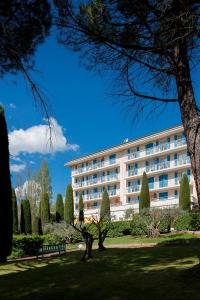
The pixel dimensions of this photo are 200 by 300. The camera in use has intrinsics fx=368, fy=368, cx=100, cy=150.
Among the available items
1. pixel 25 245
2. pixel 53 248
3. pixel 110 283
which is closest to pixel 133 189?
pixel 25 245

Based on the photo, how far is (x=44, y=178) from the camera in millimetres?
59688

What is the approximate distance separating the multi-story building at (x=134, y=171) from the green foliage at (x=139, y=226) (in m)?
12.1

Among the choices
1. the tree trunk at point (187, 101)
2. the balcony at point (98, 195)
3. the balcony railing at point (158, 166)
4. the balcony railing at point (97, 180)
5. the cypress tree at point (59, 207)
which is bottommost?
the cypress tree at point (59, 207)

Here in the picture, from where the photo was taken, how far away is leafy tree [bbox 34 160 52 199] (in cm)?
5953

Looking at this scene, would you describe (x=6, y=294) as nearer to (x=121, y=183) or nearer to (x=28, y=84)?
(x=28, y=84)

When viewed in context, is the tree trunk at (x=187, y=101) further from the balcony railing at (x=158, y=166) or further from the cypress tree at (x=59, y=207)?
the balcony railing at (x=158, y=166)

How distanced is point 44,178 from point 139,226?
3398 cm

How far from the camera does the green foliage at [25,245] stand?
20.8 meters

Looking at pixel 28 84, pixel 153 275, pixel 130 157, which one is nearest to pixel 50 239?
pixel 153 275

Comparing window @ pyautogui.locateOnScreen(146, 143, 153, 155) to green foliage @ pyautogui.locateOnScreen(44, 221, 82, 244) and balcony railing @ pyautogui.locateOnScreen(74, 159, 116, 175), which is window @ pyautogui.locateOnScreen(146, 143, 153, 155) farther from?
green foliage @ pyautogui.locateOnScreen(44, 221, 82, 244)

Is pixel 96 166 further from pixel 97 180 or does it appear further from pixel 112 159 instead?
pixel 112 159

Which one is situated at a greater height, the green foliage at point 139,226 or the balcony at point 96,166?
the balcony at point 96,166

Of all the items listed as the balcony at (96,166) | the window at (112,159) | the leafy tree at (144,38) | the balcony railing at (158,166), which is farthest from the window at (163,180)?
the leafy tree at (144,38)

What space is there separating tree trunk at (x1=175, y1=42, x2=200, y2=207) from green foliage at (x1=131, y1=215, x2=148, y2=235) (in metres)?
20.5
